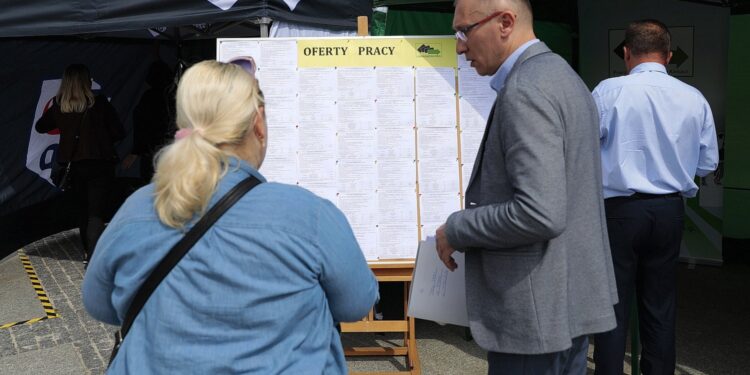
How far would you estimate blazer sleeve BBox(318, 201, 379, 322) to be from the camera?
4.79 ft

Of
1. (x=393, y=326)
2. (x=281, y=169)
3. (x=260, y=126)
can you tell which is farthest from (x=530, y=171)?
(x=393, y=326)

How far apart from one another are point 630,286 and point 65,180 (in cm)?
515

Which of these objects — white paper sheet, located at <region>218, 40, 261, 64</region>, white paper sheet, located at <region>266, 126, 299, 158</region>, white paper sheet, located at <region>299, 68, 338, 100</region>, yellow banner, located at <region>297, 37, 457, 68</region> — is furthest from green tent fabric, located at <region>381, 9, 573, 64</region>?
white paper sheet, located at <region>266, 126, 299, 158</region>

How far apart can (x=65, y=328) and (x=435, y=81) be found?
3.35m

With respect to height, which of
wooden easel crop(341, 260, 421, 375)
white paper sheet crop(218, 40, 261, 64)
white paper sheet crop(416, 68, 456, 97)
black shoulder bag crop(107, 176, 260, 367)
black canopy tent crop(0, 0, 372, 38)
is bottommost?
wooden easel crop(341, 260, 421, 375)

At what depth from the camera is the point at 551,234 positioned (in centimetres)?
181

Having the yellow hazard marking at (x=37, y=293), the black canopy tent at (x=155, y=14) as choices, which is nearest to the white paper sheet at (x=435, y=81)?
the black canopy tent at (x=155, y=14)

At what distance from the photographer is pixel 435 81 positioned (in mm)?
3754

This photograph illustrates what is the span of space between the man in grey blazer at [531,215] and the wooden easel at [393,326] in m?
1.68

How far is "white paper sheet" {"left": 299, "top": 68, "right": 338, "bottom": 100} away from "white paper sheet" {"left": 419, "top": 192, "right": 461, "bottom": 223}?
2.28 feet

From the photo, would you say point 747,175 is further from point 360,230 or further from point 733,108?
point 360,230

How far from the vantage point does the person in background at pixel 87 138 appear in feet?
21.1

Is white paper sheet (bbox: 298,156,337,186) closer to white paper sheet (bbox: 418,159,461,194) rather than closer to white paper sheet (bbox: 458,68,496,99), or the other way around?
white paper sheet (bbox: 418,159,461,194)

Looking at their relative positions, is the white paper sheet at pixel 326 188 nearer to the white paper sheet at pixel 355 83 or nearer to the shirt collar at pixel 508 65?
the white paper sheet at pixel 355 83
